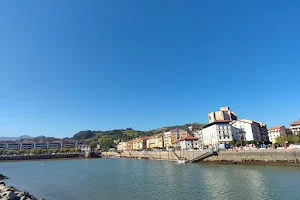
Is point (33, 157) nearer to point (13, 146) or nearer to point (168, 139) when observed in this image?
point (13, 146)

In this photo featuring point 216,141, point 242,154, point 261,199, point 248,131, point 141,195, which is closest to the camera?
point 261,199

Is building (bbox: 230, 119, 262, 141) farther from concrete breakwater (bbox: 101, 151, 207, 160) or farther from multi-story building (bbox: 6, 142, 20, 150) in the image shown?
multi-story building (bbox: 6, 142, 20, 150)

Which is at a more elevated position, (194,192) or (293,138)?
(293,138)

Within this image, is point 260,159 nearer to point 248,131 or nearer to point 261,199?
point 261,199

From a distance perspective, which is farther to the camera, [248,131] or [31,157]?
[31,157]

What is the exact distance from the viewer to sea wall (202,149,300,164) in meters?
38.3

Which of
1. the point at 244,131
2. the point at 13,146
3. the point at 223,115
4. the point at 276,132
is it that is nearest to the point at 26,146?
the point at 13,146

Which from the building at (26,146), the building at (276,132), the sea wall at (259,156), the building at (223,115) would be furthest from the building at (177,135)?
the building at (26,146)

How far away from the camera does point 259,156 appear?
145ft

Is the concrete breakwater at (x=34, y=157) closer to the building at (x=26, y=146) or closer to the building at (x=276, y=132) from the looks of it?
the building at (x=26, y=146)

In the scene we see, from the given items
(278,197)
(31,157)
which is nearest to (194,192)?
(278,197)

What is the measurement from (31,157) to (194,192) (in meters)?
130

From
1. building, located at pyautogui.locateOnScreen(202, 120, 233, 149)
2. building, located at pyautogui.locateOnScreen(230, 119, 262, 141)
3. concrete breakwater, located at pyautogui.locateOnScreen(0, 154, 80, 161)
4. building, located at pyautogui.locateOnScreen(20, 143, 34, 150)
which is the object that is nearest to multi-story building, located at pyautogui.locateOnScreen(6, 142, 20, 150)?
building, located at pyautogui.locateOnScreen(20, 143, 34, 150)

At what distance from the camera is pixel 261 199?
760 inches
